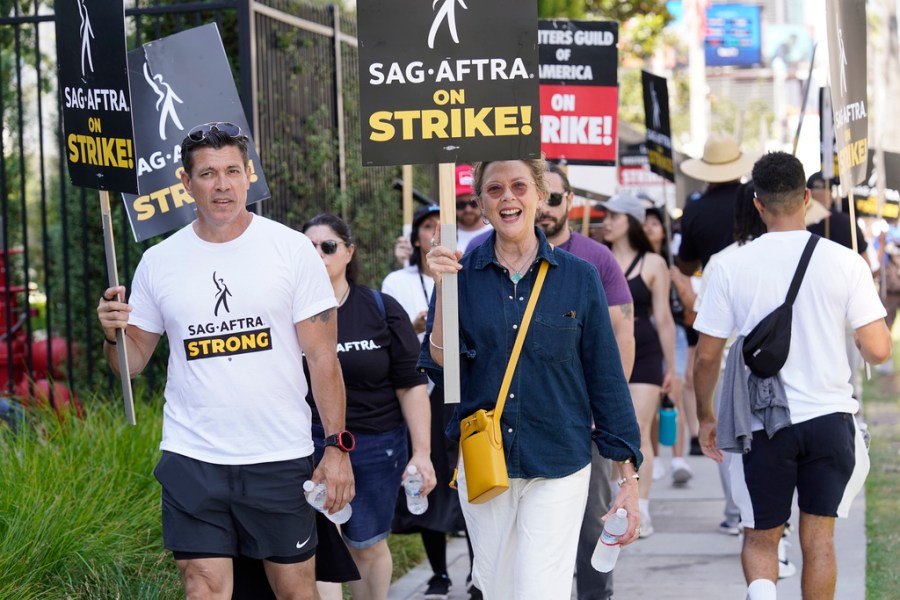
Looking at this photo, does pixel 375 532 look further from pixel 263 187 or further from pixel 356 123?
pixel 356 123

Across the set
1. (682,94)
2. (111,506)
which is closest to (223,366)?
(111,506)

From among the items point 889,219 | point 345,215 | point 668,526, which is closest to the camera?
point 668,526

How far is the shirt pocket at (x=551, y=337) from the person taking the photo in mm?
4586

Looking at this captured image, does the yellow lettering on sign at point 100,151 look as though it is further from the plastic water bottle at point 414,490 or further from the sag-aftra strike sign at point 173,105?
the plastic water bottle at point 414,490

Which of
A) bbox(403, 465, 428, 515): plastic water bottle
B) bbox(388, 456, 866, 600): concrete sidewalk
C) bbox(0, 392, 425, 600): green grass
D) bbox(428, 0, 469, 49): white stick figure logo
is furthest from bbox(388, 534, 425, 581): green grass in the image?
bbox(428, 0, 469, 49): white stick figure logo

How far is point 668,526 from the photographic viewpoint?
888 centimetres

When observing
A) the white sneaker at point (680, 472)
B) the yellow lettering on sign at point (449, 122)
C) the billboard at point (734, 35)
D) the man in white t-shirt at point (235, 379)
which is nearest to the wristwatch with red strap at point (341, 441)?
the man in white t-shirt at point (235, 379)

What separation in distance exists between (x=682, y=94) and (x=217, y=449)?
46.5m

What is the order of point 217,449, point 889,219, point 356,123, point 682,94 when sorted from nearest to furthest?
point 217,449 < point 356,123 < point 889,219 < point 682,94

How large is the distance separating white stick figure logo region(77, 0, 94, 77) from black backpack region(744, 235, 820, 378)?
9.06 feet

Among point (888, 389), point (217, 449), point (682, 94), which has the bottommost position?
point (888, 389)

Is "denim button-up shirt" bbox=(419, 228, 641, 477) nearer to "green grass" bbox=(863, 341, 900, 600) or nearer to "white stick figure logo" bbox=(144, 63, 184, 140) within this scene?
"white stick figure logo" bbox=(144, 63, 184, 140)

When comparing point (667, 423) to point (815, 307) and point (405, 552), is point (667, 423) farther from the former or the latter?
point (815, 307)

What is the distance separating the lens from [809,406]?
17.9 ft
